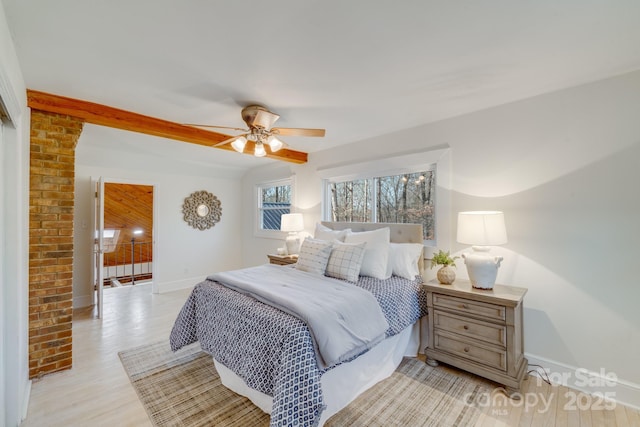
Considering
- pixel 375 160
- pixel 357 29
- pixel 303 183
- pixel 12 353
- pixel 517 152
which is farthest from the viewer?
pixel 303 183

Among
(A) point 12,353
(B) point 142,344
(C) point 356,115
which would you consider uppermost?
(C) point 356,115

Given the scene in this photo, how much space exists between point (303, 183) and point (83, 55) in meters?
3.13

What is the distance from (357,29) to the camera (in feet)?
5.10

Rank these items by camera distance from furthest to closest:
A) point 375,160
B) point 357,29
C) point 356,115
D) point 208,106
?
1. point 375,160
2. point 356,115
3. point 208,106
4. point 357,29

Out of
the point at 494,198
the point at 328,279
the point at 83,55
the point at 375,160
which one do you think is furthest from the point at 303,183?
the point at 83,55

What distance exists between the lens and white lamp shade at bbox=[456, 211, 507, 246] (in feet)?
7.26

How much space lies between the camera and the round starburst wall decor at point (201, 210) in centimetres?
525

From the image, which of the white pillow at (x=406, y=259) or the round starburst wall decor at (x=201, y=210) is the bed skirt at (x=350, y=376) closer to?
the white pillow at (x=406, y=259)

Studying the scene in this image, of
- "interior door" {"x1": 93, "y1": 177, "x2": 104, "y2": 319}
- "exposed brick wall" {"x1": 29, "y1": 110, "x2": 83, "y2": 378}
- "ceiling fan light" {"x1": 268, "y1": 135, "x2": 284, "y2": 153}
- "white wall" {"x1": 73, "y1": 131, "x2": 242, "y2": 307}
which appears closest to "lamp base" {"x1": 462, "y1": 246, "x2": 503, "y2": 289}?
"ceiling fan light" {"x1": 268, "y1": 135, "x2": 284, "y2": 153}

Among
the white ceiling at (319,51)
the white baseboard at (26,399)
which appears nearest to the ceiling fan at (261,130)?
the white ceiling at (319,51)

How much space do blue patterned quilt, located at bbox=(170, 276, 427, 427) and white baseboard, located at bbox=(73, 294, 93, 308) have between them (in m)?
2.71

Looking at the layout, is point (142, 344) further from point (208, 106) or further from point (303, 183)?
point (303, 183)

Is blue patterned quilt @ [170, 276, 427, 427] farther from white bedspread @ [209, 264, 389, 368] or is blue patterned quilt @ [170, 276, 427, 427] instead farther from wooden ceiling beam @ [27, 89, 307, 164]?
wooden ceiling beam @ [27, 89, 307, 164]

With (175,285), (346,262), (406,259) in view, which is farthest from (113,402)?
(175,285)
